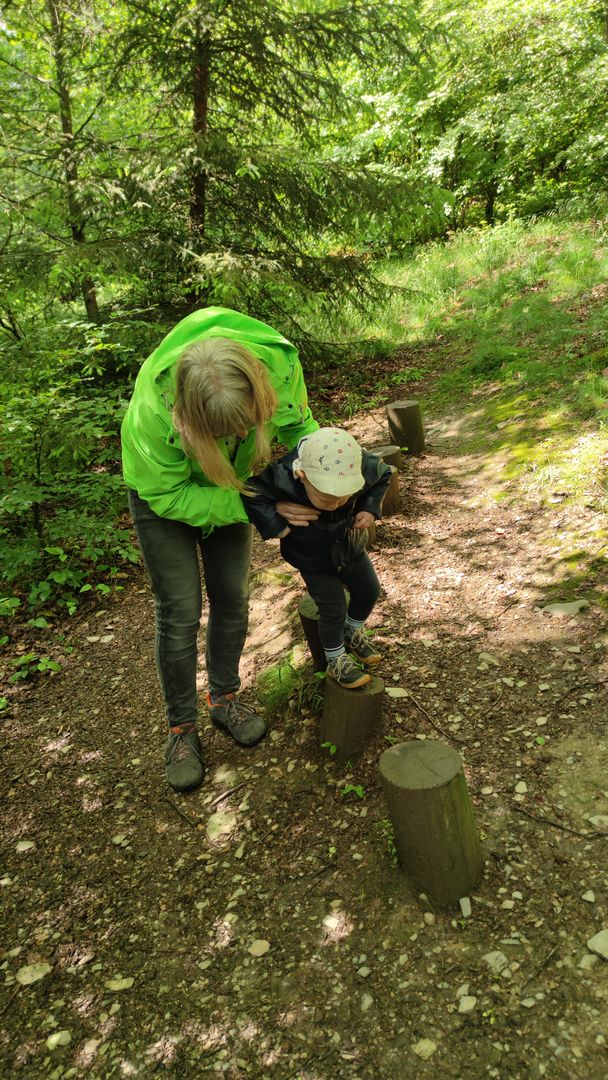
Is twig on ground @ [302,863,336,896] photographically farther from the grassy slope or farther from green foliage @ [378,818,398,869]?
the grassy slope

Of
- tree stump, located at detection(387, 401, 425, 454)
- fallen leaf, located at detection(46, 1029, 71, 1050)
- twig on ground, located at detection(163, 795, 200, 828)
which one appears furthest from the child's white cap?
tree stump, located at detection(387, 401, 425, 454)

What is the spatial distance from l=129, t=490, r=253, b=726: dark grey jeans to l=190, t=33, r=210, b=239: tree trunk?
15.5 feet

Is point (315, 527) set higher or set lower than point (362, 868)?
higher

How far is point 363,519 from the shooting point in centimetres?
266

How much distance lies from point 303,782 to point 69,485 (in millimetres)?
3237

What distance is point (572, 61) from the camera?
10594 mm

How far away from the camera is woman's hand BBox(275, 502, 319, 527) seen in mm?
2594

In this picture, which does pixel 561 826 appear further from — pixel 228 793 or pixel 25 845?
pixel 25 845

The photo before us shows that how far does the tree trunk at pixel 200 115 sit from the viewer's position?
5988mm

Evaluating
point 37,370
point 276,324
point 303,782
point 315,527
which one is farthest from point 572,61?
point 303,782

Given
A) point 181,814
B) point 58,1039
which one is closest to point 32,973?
point 58,1039

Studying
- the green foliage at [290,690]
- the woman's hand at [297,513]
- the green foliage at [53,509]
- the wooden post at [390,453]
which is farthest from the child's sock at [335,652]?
the wooden post at [390,453]

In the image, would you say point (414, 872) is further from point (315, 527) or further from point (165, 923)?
point (315, 527)

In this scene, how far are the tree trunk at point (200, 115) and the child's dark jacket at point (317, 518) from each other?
467cm
